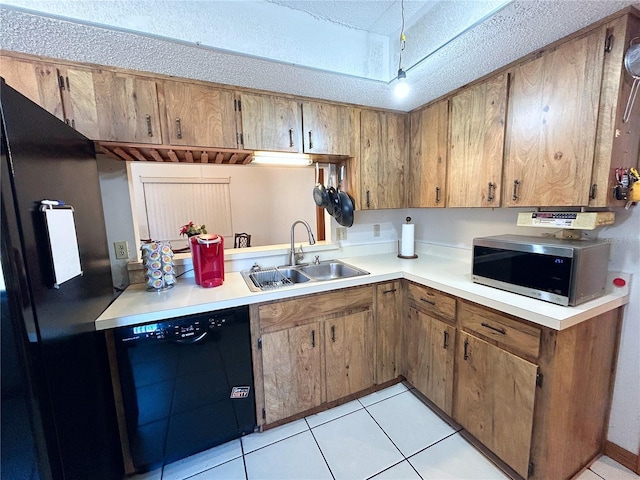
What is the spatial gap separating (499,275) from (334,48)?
5.10 ft

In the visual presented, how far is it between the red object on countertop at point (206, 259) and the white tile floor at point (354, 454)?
1003mm

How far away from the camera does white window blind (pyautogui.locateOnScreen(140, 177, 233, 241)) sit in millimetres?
4398

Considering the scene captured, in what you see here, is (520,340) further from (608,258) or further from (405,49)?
(405,49)

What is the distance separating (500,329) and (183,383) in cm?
167

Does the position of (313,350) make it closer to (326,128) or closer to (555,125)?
(326,128)

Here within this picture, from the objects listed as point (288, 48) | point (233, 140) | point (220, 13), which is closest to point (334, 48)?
point (288, 48)

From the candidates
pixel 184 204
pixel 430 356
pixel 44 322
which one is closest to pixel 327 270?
pixel 430 356

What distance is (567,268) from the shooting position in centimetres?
117

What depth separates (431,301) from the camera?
1.70 metres

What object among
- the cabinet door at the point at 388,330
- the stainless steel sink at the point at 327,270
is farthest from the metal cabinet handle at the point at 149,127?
the cabinet door at the point at 388,330

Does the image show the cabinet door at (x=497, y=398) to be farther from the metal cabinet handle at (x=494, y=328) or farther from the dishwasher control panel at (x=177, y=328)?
the dishwasher control panel at (x=177, y=328)

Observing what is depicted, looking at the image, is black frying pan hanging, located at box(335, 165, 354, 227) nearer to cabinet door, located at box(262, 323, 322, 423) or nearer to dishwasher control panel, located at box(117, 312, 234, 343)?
cabinet door, located at box(262, 323, 322, 423)

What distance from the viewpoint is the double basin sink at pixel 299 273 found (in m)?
1.95

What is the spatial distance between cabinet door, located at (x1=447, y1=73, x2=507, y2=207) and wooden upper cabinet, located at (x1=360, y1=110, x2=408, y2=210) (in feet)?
1.39
